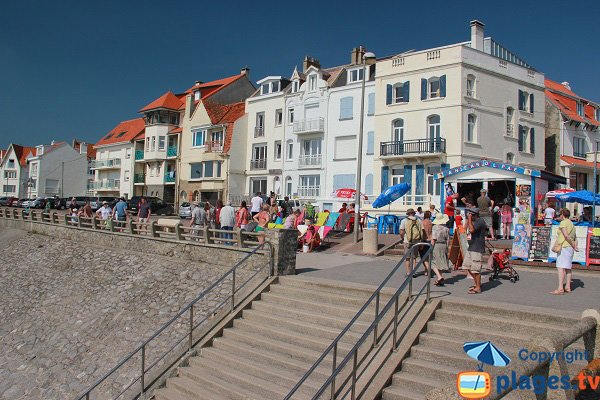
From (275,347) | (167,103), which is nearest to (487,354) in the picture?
(275,347)

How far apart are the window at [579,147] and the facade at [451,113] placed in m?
5.03

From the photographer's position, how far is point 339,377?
7.34 metres

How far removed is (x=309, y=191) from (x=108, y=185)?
33832 mm

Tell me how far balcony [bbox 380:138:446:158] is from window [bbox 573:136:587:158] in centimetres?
1479

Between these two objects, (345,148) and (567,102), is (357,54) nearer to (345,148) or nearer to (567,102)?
(345,148)

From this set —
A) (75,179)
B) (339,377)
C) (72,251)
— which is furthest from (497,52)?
(75,179)

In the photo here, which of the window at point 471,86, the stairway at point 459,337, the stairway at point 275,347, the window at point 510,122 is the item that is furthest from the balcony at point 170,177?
the stairway at point 459,337

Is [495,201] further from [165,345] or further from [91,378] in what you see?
[91,378]

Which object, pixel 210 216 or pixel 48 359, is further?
pixel 210 216

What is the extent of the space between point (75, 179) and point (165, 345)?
239 feet

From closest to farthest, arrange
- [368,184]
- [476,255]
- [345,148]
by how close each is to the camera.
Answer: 1. [476,255]
2. [368,184]
3. [345,148]

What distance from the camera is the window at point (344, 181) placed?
35578 mm

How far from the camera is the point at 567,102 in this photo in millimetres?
40031

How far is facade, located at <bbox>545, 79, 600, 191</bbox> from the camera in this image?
36.4m
